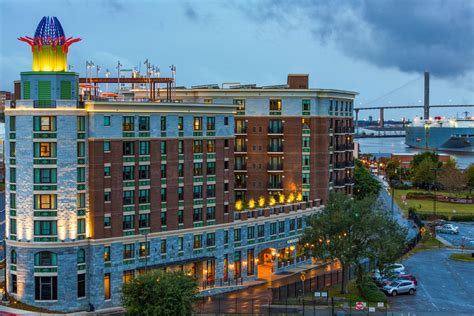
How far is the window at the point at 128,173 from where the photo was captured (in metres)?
68.8

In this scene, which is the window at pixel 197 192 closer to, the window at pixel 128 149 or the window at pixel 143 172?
the window at pixel 143 172

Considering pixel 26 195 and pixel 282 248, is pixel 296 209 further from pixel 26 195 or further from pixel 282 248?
pixel 26 195

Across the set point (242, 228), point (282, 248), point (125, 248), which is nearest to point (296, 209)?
point (282, 248)

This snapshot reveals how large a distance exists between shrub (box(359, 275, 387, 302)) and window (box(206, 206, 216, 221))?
51.7ft

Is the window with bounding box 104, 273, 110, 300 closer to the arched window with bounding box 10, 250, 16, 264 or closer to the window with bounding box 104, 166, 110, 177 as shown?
the arched window with bounding box 10, 250, 16, 264

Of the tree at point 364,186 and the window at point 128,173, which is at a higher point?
the window at point 128,173

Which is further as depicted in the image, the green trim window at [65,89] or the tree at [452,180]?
the tree at [452,180]

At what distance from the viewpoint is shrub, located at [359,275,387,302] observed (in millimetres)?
69500

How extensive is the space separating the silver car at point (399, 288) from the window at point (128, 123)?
1115 inches

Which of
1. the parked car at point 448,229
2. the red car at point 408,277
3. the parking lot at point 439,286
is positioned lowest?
the parking lot at point 439,286

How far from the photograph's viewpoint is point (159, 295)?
183 feet

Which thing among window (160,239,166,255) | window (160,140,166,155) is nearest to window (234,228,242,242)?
window (160,239,166,255)

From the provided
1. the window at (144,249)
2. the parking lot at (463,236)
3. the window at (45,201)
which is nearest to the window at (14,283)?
the window at (45,201)

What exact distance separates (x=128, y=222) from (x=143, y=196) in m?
2.80
